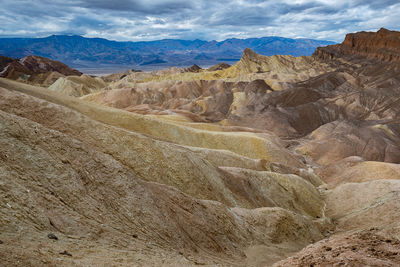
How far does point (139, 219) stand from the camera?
14812 millimetres

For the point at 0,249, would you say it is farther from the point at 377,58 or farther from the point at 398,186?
the point at 377,58

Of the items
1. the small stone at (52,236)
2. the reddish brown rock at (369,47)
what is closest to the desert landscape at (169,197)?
the small stone at (52,236)

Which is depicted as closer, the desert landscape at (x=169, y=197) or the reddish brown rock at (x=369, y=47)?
the desert landscape at (x=169, y=197)

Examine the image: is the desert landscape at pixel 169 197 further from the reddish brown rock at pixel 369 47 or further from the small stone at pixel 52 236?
the reddish brown rock at pixel 369 47

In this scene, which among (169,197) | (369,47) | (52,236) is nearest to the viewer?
(52,236)

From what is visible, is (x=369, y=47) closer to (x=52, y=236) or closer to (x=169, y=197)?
(x=169, y=197)

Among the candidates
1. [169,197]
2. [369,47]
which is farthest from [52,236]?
[369,47]

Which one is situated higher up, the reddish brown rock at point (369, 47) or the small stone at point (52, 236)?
the reddish brown rock at point (369, 47)

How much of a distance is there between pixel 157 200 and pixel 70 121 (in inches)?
574

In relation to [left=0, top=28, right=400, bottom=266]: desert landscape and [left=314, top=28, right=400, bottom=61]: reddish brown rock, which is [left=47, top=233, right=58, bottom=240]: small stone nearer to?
[left=0, top=28, right=400, bottom=266]: desert landscape

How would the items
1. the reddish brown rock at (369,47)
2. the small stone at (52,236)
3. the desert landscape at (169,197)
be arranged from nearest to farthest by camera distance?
the small stone at (52,236) < the desert landscape at (169,197) < the reddish brown rock at (369,47)

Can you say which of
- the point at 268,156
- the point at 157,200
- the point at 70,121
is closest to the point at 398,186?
the point at 268,156

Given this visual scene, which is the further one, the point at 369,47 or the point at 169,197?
the point at 369,47

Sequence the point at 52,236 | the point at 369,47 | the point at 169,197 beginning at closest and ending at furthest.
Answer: the point at 52,236 → the point at 169,197 → the point at 369,47
